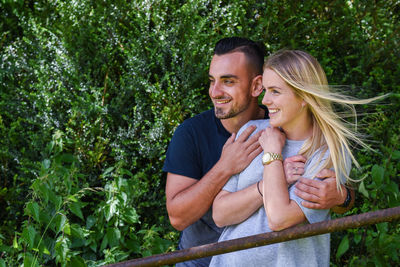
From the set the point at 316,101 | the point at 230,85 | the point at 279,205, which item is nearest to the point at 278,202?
the point at 279,205

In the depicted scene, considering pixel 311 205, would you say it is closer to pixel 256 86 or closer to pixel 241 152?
pixel 241 152

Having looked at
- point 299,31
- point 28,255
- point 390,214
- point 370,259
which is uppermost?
point 299,31

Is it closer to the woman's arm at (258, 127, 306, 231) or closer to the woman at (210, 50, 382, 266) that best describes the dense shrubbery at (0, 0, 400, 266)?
Result: the woman at (210, 50, 382, 266)

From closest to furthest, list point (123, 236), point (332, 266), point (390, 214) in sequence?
point (390, 214), point (123, 236), point (332, 266)

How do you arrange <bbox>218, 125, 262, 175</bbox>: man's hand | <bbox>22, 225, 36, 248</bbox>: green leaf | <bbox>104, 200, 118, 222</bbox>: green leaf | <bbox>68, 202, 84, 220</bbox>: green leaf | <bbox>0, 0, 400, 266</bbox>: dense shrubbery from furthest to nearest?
<bbox>0, 0, 400, 266</bbox>: dense shrubbery, <bbox>104, 200, 118, 222</bbox>: green leaf, <bbox>68, 202, 84, 220</bbox>: green leaf, <bbox>22, 225, 36, 248</bbox>: green leaf, <bbox>218, 125, 262, 175</bbox>: man's hand

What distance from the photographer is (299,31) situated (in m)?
4.26

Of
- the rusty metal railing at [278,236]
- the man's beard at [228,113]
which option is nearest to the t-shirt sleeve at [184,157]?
the man's beard at [228,113]

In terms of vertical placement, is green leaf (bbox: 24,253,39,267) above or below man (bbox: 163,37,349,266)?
below

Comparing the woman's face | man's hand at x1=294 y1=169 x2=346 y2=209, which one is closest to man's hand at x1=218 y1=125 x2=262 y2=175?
the woman's face

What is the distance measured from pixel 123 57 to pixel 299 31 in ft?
4.90

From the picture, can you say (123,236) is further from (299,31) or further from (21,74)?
(299,31)

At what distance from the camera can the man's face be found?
2537mm

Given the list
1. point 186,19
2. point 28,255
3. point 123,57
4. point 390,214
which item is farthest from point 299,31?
point 390,214

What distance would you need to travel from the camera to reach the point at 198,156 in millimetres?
2584
